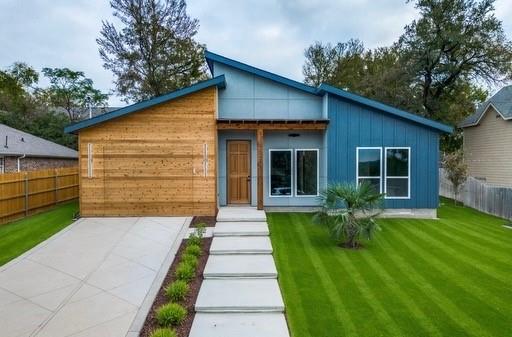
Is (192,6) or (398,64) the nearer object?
(398,64)

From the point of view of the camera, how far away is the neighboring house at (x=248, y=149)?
434 inches

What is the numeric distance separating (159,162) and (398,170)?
7938 mm

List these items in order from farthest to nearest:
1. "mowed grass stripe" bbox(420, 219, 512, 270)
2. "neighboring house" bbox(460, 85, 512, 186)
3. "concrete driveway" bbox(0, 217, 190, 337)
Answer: "neighboring house" bbox(460, 85, 512, 186) < "mowed grass stripe" bbox(420, 219, 512, 270) < "concrete driveway" bbox(0, 217, 190, 337)

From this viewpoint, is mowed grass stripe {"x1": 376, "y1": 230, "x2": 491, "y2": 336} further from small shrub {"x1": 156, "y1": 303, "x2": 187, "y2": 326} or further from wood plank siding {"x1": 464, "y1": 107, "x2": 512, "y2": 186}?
wood plank siding {"x1": 464, "y1": 107, "x2": 512, "y2": 186}

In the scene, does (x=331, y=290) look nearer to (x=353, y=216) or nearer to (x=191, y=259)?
(x=353, y=216)

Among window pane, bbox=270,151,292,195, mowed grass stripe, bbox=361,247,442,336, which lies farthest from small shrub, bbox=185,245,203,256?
window pane, bbox=270,151,292,195

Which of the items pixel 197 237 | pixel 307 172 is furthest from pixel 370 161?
pixel 197 237

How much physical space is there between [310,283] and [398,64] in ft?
58.7

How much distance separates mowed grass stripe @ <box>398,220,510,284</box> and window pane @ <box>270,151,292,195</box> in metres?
3.98

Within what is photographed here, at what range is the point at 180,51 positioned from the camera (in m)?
25.8

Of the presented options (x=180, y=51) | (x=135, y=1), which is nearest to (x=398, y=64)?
(x=180, y=51)

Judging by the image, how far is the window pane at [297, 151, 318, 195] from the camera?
12.3 meters

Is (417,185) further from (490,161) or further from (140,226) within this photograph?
(140,226)

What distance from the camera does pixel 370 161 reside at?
1170 cm
